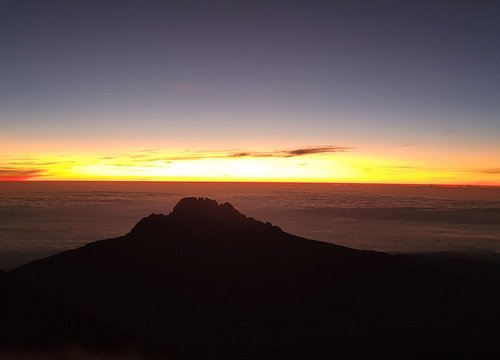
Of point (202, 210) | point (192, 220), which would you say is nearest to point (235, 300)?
point (192, 220)

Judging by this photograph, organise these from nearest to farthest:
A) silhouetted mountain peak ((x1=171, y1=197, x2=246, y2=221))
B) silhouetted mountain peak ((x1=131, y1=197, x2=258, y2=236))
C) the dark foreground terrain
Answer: the dark foreground terrain, silhouetted mountain peak ((x1=131, y1=197, x2=258, y2=236)), silhouetted mountain peak ((x1=171, y1=197, x2=246, y2=221))

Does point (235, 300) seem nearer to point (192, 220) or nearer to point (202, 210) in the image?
point (192, 220)

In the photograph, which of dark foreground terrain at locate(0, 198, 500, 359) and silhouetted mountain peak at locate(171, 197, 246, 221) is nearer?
dark foreground terrain at locate(0, 198, 500, 359)

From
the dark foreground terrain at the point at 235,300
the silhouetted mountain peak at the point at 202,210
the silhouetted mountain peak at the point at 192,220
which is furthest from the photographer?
the silhouetted mountain peak at the point at 202,210

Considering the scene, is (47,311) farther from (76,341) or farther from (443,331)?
(443,331)

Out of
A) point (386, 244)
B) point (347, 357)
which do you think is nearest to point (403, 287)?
point (347, 357)
